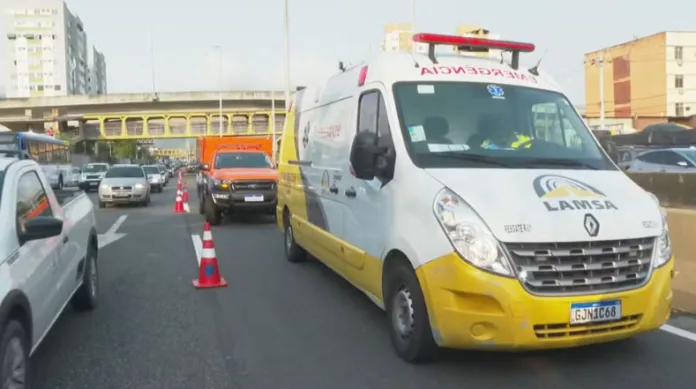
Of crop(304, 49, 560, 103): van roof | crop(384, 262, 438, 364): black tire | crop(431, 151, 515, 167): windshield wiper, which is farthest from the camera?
crop(304, 49, 560, 103): van roof

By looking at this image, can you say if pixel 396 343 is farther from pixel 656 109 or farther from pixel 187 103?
pixel 656 109

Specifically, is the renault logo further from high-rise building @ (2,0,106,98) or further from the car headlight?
high-rise building @ (2,0,106,98)

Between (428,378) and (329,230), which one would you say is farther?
(329,230)

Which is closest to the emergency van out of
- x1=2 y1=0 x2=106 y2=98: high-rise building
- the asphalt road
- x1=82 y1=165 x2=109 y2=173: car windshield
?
the asphalt road

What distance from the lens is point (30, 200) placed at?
5039 millimetres

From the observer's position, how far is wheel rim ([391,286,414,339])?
4953 millimetres

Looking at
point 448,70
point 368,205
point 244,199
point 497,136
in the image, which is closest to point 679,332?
point 497,136

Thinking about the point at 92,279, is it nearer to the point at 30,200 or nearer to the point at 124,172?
the point at 30,200

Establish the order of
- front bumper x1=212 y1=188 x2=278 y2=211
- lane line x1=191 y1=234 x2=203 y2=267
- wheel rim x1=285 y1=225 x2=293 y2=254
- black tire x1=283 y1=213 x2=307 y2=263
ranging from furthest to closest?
1. front bumper x1=212 y1=188 x2=278 y2=211
2. lane line x1=191 y1=234 x2=203 y2=267
3. wheel rim x1=285 y1=225 x2=293 y2=254
4. black tire x1=283 y1=213 x2=307 y2=263

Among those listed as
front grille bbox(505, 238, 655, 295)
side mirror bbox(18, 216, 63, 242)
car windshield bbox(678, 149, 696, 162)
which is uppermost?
car windshield bbox(678, 149, 696, 162)

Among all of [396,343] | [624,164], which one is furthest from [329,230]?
[624,164]

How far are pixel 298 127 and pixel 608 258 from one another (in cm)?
543

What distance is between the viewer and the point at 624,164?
20.4 m

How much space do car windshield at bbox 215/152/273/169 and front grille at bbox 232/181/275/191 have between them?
1403 mm
